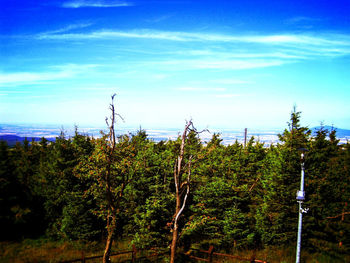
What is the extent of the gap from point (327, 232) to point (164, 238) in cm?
1492

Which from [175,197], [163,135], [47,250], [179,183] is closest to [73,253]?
[47,250]

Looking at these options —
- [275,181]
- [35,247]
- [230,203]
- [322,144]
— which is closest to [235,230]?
[230,203]

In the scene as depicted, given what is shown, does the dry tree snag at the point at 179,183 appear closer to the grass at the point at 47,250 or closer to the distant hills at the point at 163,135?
the distant hills at the point at 163,135

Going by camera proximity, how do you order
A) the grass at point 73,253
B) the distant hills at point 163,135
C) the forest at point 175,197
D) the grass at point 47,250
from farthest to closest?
1. the distant hills at point 163,135
2. the grass at point 47,250
3. the grass at point 73,253
4. the forest at point 175,197

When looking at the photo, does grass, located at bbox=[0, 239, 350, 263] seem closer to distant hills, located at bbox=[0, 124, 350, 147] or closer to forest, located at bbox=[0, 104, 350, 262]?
forest, located at bbox=[0, 104, 350, 262]

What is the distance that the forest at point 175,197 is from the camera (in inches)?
653

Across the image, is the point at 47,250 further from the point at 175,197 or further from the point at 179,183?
the point at 179,183

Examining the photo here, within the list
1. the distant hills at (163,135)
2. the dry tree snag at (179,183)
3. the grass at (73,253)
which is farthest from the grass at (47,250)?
the distant hills at (163,135)

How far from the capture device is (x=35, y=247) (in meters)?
21.3

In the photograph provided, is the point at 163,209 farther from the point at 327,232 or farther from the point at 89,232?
the point at 327,232

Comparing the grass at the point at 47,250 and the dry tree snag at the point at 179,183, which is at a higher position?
the dry tree snag at the point at 179,183

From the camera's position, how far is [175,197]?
60.7 ft

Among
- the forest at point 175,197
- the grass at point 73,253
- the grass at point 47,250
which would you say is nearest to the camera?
the forest at point 175,197

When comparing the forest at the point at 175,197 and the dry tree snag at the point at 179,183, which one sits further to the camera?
the forest at the point at 175,197
